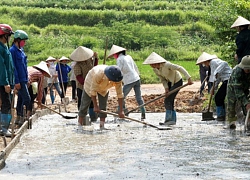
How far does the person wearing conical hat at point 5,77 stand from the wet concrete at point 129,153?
44 cm

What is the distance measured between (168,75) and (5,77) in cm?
345

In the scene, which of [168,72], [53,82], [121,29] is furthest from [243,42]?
[121,29]

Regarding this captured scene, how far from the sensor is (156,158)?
8.12 m

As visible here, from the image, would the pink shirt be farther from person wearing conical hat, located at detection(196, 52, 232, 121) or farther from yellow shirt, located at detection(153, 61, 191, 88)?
person wearing conical hat, located at detection(196, 52, 232, 121)

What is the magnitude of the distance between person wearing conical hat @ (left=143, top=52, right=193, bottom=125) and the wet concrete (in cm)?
32

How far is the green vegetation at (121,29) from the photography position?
3522cm

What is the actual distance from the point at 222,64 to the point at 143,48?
1017 inches

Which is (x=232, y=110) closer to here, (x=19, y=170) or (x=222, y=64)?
(x=222, y=64)

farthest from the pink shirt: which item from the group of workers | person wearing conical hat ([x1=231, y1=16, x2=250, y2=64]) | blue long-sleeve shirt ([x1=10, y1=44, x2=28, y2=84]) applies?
person wearing conical hat ([x1=231, y1=16, x2=250, y2=64])

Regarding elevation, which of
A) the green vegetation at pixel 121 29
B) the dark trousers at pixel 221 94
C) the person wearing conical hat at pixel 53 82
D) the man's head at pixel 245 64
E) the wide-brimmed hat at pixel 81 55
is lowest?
the green vegetation at pixel 121 29

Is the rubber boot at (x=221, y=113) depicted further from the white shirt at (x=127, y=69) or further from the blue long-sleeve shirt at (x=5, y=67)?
the blue long-sleeve shirt at (x=5, y=67)

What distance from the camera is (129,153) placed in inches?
337

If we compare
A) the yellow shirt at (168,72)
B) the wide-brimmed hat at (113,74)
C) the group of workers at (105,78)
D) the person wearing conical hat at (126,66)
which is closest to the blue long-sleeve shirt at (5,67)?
the group of workers at (105,78)

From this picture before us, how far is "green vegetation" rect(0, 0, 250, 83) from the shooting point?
35.2 metres
